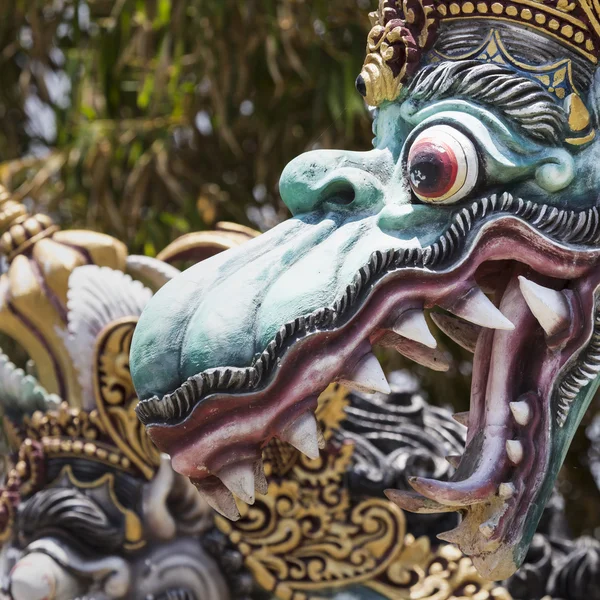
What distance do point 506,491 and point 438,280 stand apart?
0.86ft

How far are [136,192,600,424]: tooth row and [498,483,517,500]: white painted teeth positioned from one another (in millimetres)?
Result: 212

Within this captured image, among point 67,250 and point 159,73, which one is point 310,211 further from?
point 159,73

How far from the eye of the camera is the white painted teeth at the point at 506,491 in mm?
1487

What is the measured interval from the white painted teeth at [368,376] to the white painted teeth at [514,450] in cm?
19

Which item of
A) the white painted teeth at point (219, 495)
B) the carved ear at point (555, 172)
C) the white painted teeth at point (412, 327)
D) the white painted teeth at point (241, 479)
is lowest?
the white painted teeth at point (219, 495)

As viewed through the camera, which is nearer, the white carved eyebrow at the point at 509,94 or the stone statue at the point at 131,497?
the white carved eyebrow at the point at 509,94

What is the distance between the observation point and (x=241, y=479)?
143 cm

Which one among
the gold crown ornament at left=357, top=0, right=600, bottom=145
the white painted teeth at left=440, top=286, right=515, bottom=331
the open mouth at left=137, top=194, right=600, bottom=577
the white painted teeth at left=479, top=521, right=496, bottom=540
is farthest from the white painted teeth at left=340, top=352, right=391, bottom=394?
the gold crown ornament at left=357, top=0, right=600, bottom=145

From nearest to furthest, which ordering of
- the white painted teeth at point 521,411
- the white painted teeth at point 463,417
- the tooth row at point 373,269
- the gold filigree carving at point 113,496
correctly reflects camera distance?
the tooth row at point 373,269 → the white painted teeth at point 521,411 → the white painted teeth at point 463,417 → the gold filigree carving at point 113,496

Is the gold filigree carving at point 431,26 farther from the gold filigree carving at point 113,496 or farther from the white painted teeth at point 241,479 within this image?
the gold filigree carving at point 113,496

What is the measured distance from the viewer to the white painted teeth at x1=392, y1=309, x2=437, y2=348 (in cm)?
141

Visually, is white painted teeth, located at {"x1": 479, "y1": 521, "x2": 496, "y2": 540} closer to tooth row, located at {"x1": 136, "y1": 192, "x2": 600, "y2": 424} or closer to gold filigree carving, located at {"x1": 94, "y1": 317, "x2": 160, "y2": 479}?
tooth row, located at {"x1": 136, "y1": 192, "x2": 600, "y2": 424}

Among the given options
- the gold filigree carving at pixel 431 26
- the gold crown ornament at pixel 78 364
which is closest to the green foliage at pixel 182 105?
the gold crown ornament at pixel 78 364

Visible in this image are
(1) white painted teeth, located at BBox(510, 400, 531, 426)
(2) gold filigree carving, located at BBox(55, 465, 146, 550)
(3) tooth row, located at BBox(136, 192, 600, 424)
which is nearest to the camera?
(3) tooth row, located at BBox(136, 192, 600, 424)
